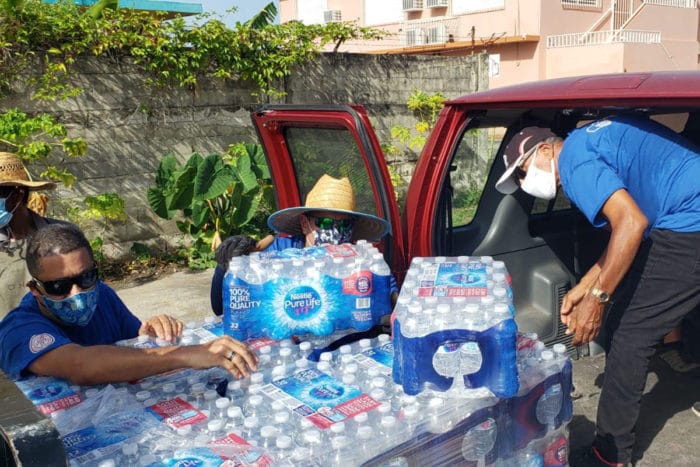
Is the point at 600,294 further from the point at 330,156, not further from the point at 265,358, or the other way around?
the point at 330,156

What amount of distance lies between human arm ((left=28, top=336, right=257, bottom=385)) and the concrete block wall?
194 inches

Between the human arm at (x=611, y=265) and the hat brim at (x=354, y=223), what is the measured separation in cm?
96

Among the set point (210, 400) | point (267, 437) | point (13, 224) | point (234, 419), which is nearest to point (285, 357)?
point (210, 400)

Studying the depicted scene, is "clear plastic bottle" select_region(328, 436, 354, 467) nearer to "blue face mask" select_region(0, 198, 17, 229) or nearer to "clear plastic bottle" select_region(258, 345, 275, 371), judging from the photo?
"clear plastic bottle" select_region(258, 345, 275, 371)

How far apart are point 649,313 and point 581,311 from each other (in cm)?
38

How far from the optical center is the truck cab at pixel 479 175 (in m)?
3.22

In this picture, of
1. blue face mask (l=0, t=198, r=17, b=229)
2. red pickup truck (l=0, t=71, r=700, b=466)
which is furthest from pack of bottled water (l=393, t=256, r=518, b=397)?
blue face mask (l=0, t=198, r=17, b=229)

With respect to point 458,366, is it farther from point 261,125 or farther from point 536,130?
point 261,125

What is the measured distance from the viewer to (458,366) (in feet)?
6.62

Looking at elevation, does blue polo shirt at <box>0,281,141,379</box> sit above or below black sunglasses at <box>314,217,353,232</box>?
below

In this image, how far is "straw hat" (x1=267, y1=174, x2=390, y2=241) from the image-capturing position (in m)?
3.27

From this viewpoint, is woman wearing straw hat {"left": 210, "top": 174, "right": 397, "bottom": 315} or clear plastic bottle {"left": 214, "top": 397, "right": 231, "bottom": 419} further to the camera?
woman wearing straw hat {"left": 210, "top": 174, "right": 397, "bottom": 315}

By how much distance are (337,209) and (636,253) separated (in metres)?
1.36

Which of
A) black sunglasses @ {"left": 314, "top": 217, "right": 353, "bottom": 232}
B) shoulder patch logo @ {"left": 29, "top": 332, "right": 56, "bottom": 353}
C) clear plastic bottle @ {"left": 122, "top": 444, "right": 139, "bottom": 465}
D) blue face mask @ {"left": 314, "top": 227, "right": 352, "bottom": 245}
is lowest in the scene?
clear plastic bottle @ {"left": 122, "top": 444, "right": 139, "bottom": 465}
